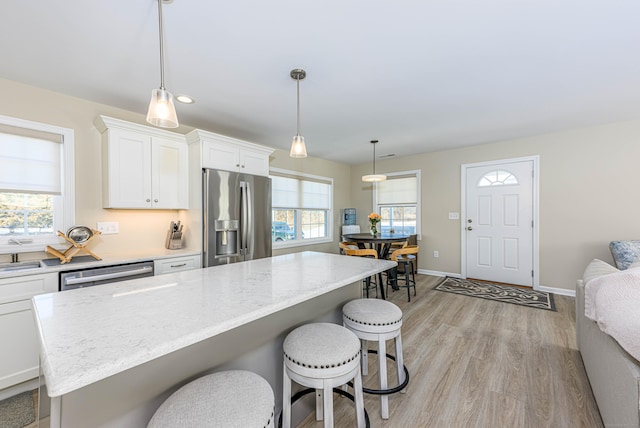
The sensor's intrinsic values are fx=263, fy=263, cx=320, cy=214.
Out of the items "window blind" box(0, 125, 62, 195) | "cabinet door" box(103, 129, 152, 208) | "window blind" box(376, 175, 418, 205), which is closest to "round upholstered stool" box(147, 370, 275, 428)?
"cabinet door" box(103, 129, 152, 208)

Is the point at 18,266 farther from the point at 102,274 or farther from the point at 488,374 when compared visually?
the point at 488,374

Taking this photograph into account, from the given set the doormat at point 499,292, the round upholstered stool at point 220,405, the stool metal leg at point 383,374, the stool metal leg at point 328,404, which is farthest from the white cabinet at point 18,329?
the doormat at point 499,292

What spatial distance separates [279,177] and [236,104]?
6.37ft

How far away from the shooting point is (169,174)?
2994mm

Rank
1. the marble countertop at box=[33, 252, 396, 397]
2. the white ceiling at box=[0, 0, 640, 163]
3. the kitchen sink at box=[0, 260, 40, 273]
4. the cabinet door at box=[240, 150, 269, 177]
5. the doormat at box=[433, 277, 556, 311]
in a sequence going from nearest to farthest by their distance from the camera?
the marble countertop at box=[33, 252, 396, 397] < the white ceiling at box=[0, 0, 640, 163] < the kitchen sink at box=[0, 260, 40, 273] < the cabinet door at box=[240, 150, 269, 177] < the doormat at box=[433, 277, 556, 311]

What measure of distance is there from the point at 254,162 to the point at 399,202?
3.29 metres

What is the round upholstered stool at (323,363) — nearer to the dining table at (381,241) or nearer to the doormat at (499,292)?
the dining table at (381,241)

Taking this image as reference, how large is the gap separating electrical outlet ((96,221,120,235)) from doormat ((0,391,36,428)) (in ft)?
4.58

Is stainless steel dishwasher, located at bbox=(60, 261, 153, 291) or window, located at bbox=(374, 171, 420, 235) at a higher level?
window, located at bbox=(374, 171, 420, 235)

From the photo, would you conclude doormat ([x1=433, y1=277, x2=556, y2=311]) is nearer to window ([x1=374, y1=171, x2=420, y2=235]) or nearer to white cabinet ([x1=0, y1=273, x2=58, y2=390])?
window ([x1=374, y1=171, x2=420, y2=235])

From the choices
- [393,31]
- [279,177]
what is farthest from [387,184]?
[393,31]

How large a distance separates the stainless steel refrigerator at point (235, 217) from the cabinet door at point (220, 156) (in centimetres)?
12

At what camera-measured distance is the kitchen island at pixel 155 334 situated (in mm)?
708

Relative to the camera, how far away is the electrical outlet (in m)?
2.71
